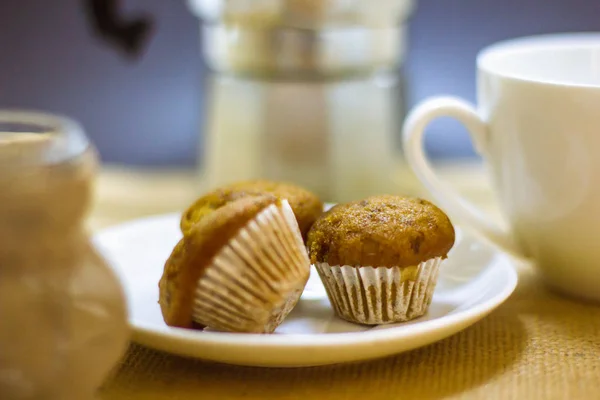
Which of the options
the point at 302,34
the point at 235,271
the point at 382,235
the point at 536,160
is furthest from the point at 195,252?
the point at 302,34

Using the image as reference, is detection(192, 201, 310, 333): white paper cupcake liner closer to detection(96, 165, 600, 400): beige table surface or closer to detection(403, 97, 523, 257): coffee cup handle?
detection(96, 165, 600, 400): beige table surface

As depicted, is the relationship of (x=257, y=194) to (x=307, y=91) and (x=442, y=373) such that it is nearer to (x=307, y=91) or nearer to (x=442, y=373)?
(x=442, y=373)

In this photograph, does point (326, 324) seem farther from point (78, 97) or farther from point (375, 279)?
point (78, 97)

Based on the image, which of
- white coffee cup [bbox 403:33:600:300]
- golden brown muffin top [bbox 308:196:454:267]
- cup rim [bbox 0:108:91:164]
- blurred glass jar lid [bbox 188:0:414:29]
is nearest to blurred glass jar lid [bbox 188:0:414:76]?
blurred glass jar lid [bbox 188:0:414:29]

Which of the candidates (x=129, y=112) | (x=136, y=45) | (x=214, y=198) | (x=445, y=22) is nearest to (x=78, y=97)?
(x=129, y=112)

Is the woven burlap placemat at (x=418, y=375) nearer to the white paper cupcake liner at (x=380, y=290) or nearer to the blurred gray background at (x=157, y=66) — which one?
the white paper cupcake liner at (x=380, y=290)

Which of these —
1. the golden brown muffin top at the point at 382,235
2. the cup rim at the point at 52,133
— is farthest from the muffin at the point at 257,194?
the cup rim at the point at 52,133
